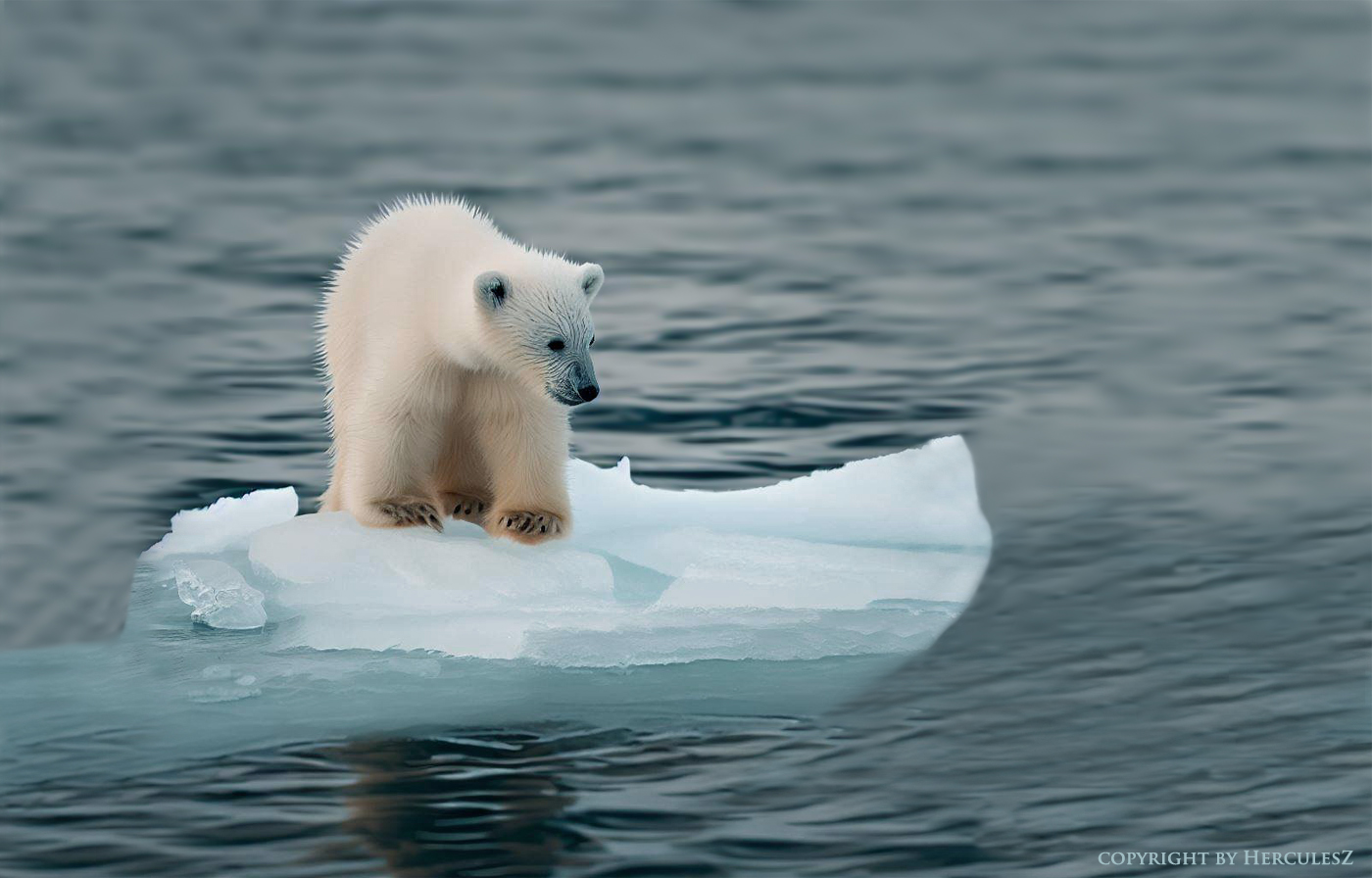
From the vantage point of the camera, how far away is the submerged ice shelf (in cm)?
636

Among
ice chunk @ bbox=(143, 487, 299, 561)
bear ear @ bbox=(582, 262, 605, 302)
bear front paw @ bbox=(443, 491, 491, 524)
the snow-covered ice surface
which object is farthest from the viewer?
ice chunk @ bbox=(143, 487, 299, 561)

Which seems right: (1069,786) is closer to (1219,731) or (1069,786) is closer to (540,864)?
(1219,731)

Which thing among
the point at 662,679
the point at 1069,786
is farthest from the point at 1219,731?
the point at 662,679

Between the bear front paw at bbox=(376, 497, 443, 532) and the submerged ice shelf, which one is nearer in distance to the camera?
the submerged ice shelf

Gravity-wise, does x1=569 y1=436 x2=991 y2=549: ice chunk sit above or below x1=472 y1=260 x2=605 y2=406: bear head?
below

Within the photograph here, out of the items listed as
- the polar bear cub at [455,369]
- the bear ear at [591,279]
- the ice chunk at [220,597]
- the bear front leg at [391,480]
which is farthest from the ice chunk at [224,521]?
the bear ear at [591,279]

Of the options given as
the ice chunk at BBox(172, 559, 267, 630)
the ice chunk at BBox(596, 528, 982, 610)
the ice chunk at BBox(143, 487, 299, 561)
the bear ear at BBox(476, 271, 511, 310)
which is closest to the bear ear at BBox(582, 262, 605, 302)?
the bear ear at BBox(476, 271, 511, 310)

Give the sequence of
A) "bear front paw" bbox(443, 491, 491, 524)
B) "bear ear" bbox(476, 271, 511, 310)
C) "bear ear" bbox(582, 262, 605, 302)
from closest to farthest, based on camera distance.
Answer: "bear ear" bbox(476, 271, 511, 310) → "bear ear" bbox(582, 262, 605, 302) → "bear front paw" bbox(443, 491, 491, 524)

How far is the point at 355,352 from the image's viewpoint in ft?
22.7

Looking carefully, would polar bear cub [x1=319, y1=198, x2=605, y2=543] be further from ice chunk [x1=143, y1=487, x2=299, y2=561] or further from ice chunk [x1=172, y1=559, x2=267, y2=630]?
ice chunk [x1=143, y1=487, x2=299, y2=561]

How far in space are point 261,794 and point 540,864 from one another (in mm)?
889
